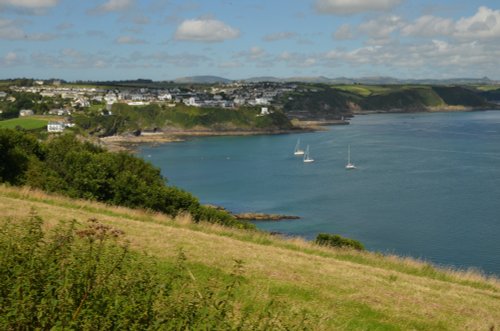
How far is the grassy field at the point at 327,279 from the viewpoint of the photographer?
8.99 meters

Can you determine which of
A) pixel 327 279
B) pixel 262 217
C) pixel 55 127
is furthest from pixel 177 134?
pixel 327 279

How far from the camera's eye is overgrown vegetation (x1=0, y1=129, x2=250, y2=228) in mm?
26312

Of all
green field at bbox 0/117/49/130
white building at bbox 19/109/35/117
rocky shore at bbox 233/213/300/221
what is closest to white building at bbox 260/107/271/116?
green field at bbox 0/117/49/130

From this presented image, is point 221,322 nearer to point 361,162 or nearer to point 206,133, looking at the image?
point 361,162

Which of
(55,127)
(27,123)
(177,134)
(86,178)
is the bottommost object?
(177,134)

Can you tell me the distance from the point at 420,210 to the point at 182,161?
5454cm

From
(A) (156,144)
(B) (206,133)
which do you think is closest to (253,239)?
(A) (156,144)

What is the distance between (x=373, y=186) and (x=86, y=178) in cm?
5485

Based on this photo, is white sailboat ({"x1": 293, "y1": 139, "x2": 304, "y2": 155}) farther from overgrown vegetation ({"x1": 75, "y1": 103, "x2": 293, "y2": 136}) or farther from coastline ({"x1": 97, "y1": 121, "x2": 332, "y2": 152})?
overgrown vegetation ({"x1": 75, "y1": 103, "x2": 293, "y2": 136})

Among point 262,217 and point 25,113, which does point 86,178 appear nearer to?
point 262,217

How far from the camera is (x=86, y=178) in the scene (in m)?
28.1

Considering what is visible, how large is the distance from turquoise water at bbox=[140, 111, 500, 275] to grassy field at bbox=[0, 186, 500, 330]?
31689 mm

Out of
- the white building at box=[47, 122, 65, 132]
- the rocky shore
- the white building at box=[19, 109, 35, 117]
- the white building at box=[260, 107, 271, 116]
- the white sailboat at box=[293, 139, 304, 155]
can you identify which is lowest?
the rocky shore

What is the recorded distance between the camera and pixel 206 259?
1103 centimetres
